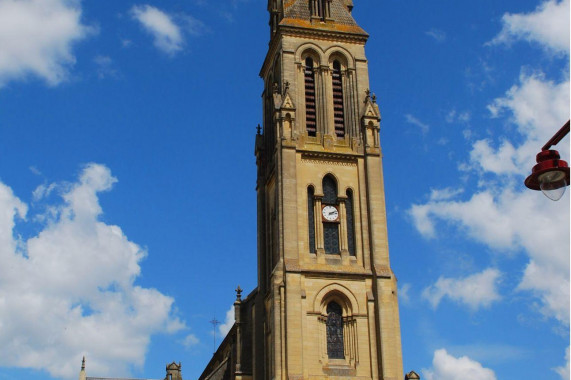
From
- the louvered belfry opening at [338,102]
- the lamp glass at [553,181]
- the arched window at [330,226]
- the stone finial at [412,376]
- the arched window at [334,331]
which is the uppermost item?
the louvered belfry opening at [338,102]

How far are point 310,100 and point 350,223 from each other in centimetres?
874

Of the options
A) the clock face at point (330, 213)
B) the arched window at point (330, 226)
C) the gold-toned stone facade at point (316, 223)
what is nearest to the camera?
the gold-toned stone facade at point (316, 223)

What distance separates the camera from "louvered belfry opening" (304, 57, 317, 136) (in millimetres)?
48875

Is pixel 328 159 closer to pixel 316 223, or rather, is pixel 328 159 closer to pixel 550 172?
pixel 316 223

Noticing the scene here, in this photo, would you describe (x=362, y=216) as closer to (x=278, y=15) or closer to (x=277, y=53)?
(x=277, y=53)

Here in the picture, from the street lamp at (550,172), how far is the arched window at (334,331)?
31518 mm

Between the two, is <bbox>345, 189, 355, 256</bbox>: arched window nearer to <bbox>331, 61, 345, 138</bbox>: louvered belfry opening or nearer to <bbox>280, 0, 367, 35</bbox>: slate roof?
<bbox>331, 61, 345, 138</bbox>: louvered belfry opening

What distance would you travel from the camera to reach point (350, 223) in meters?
46.2

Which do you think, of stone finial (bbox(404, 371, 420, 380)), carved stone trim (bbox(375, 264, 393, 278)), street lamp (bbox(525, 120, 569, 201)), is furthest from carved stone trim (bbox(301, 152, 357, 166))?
street lamp (bbox(525, 120, 569, 201))

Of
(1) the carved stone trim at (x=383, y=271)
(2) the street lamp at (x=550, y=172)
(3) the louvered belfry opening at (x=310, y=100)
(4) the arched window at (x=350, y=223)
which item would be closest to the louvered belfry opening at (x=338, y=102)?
(3) the louvered belfry opening at (x=310, y=100)

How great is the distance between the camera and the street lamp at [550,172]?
1245cm

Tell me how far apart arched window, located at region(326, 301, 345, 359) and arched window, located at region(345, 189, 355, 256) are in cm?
346

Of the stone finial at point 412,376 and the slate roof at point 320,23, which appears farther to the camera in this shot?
the slate roof at point 320,23

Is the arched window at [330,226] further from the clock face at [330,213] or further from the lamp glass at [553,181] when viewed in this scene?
the lamp glass at [553,181]
